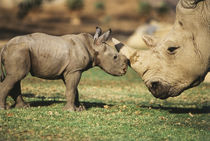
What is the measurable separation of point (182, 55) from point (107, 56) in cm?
157

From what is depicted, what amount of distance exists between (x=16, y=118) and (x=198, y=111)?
4.16 metres

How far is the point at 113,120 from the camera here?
279 inches

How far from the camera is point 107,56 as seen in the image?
814 cm

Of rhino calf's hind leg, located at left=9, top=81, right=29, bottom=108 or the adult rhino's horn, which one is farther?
rhino calf's hind leg, located at left=9, top=81, right=29, bottom=108

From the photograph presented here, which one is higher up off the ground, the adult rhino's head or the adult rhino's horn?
the adult rhino's horn

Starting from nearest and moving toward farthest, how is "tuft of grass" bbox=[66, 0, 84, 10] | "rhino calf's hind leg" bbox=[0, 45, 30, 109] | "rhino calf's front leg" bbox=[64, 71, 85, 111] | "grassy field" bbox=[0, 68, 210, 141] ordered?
→ "grassy field" bbox=[0, 68, 210, 141] < "rhino calf's hind leg" bbox=[0, 45, 30, 109] < "rhino calf's front leg" bbox=[64, 71, 85, 111] < "tuft of grass" bbox=[66, 0, 84, 10]

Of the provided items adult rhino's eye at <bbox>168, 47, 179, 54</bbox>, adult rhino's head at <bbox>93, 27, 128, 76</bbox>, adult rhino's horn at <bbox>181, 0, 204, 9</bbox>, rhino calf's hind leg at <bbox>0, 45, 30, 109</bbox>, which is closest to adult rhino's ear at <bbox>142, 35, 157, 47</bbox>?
adult rhino's eye at <bbox>168, 47, 179, 54</bbox>

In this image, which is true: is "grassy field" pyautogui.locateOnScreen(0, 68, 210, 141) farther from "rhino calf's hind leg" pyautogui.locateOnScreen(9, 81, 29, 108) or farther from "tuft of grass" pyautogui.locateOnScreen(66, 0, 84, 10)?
"tuft of grass" pyautogui.locateOnScreen(66, 0, 84, 10)

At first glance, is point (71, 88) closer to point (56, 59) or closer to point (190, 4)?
point (56, 59)

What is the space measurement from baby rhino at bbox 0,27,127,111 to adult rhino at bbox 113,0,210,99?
0.78 metres

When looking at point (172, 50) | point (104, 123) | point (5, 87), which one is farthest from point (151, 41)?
point (5, 87)

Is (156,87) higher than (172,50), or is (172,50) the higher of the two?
(172,50)

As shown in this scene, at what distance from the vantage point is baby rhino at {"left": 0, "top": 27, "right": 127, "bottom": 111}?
7336mm

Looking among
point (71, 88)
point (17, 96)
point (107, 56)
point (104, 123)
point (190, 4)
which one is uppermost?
point (190, 4)
